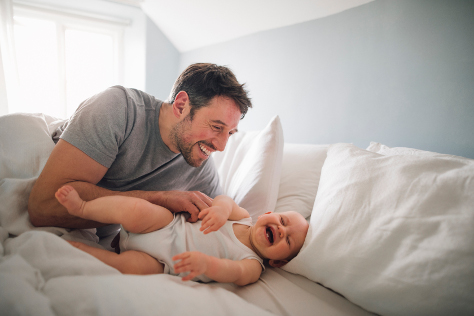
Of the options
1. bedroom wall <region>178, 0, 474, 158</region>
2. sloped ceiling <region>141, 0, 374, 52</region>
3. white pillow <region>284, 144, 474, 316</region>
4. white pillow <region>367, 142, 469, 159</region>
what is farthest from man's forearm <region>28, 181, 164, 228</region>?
sloped ceiling <region>141, 0, 374, 52</region>

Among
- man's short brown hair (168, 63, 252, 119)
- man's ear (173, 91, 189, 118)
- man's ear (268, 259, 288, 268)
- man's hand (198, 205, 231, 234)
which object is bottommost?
man's ear (268, 259, 288, 268)

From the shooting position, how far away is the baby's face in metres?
0.93

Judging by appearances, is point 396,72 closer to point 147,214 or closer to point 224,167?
point 224,167

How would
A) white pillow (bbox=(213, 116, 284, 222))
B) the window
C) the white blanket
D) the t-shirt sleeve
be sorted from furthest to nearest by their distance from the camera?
the window, white pillow (bbox=(213, 116, 284, 222)), the t-shirt sleeve, the white blanket

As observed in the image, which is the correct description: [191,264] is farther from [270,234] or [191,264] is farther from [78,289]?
[270,234]

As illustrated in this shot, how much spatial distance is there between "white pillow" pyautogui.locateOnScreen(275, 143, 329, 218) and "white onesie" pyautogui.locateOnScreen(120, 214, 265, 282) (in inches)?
14.0

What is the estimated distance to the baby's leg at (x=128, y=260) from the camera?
75 centimetres

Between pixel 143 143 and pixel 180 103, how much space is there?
24cm

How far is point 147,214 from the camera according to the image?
0.85 meters

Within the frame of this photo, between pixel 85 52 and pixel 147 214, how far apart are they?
11.8 feet

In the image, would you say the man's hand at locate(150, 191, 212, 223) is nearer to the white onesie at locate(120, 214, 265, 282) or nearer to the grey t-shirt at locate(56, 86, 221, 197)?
the white onesie at locate(120, 214, 265, 282)

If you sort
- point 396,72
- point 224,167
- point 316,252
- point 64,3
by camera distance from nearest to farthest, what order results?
point 316,252 → point 396,72 → point 224,167 → point 64,3

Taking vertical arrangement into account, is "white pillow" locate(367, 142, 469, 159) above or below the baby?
above

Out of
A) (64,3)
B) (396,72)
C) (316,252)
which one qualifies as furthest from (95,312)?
(64,3)
